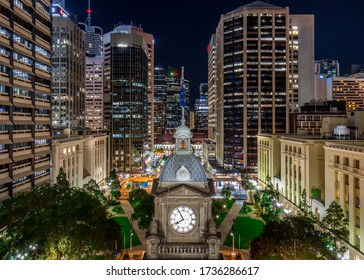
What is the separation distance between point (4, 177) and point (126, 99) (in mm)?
76503

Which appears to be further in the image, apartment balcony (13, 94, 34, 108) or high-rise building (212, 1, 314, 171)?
high-rise building (212, 1, 314, 171)

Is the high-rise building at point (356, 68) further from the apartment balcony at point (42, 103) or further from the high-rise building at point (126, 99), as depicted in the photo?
the apartment balcony at point (42, 103)

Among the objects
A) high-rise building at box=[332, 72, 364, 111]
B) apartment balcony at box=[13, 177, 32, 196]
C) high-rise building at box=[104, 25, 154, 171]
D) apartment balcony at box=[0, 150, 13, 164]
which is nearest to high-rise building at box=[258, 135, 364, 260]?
apartment balcony at box=[13, 177, 32, 196]

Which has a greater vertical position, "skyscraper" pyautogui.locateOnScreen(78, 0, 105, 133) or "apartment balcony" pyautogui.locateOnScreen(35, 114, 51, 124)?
"skyscraper" pyautogui.locateOnScreen(78, 0, 105, 133)

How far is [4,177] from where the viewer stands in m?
32.0

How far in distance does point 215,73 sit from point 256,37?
33609mm

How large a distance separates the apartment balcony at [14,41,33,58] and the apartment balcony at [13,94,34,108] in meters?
4.92

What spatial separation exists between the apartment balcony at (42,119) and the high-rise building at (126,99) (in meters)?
Answer: 60.6

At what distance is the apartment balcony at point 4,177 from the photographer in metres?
31.3

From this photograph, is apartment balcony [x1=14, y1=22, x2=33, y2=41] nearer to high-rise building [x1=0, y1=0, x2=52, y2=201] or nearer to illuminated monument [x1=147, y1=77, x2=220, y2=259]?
high-rise building [x1=0, y1=0, x2=52, y2=201]

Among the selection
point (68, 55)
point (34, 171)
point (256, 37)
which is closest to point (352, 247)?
point (34, 171)

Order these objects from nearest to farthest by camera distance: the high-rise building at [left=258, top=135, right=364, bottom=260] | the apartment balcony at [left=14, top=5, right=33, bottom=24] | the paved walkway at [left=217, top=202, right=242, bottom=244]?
the high-rise building at [left=258, top=135, right=364, bottom=260], the apartment balcony at [left=14, top=5, right=33, bottom=24], the paved walkway at [left=217, top=202, right=242, bottom=244]

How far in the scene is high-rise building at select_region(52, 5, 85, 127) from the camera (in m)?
93.7

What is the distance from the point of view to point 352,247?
1130 inches
